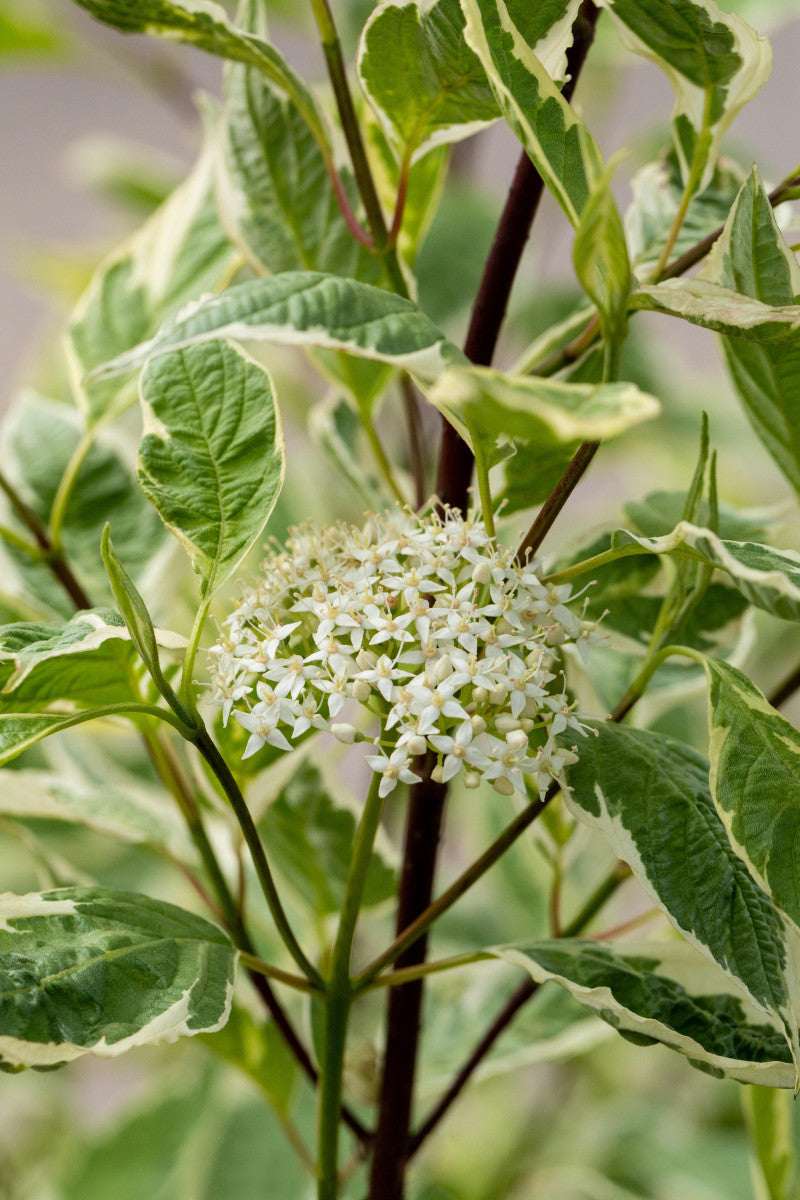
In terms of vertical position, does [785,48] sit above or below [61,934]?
above

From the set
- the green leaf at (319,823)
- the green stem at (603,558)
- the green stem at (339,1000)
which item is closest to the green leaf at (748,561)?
the green stem at (603,558)

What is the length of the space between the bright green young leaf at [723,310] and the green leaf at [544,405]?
0.19 feet

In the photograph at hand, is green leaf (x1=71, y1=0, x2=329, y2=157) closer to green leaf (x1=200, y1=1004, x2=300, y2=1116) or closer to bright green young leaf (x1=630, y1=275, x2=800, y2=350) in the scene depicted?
bright green young leaf (x1=630, y1=275, x2=800, y2=350)

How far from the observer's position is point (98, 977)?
0.30m

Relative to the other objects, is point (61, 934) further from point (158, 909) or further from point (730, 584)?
point (730, 584)

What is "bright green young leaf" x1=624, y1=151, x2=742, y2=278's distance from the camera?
421 mm

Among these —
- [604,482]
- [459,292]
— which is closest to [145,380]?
[459,292]

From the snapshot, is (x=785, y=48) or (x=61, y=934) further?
(x=785, y=48)

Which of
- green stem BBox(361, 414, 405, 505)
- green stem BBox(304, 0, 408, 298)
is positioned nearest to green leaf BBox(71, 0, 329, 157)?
green stem BBox(304, 0, 408, 298)

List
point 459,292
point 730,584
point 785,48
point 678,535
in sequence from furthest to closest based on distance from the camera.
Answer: point 785,48 → point 459,292 → point 730,584 → point 678,535

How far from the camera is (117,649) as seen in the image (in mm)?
348

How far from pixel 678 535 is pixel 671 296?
2.5 inches

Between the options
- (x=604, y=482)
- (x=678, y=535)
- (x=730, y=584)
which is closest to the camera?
(x=678, y=535)

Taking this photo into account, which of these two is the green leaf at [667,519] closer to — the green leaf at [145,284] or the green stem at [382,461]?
the green stem at [382,461]
